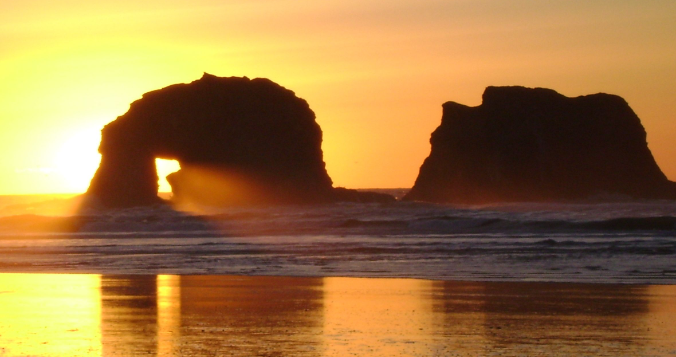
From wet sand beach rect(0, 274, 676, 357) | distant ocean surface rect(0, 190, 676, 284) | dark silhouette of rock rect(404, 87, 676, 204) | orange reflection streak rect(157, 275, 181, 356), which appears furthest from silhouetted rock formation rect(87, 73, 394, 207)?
wet sand beach rect(0, 274, 676, 357)

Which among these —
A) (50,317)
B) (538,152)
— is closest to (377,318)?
(50,317)

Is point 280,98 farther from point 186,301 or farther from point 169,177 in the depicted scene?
point 186,301

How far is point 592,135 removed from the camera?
79.4 m

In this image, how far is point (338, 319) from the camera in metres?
11.8

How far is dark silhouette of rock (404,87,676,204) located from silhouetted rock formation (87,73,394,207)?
7.46m

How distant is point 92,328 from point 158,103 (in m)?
65.4

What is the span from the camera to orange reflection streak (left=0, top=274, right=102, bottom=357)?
9.83m

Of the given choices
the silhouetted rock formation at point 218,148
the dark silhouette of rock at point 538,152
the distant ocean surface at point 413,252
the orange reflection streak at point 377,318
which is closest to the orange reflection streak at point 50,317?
the orange reflection streak at point 377,318

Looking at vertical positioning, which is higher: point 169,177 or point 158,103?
point 158,103

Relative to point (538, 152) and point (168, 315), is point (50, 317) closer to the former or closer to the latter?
point (168, 315)

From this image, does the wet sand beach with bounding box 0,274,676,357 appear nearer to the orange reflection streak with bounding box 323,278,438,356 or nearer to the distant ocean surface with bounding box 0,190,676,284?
the orange reflection streak with bounding box 323,278,438,356

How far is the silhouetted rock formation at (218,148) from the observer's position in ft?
234

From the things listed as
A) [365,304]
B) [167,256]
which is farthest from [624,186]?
[365,304]

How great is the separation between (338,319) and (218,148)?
61844mm
